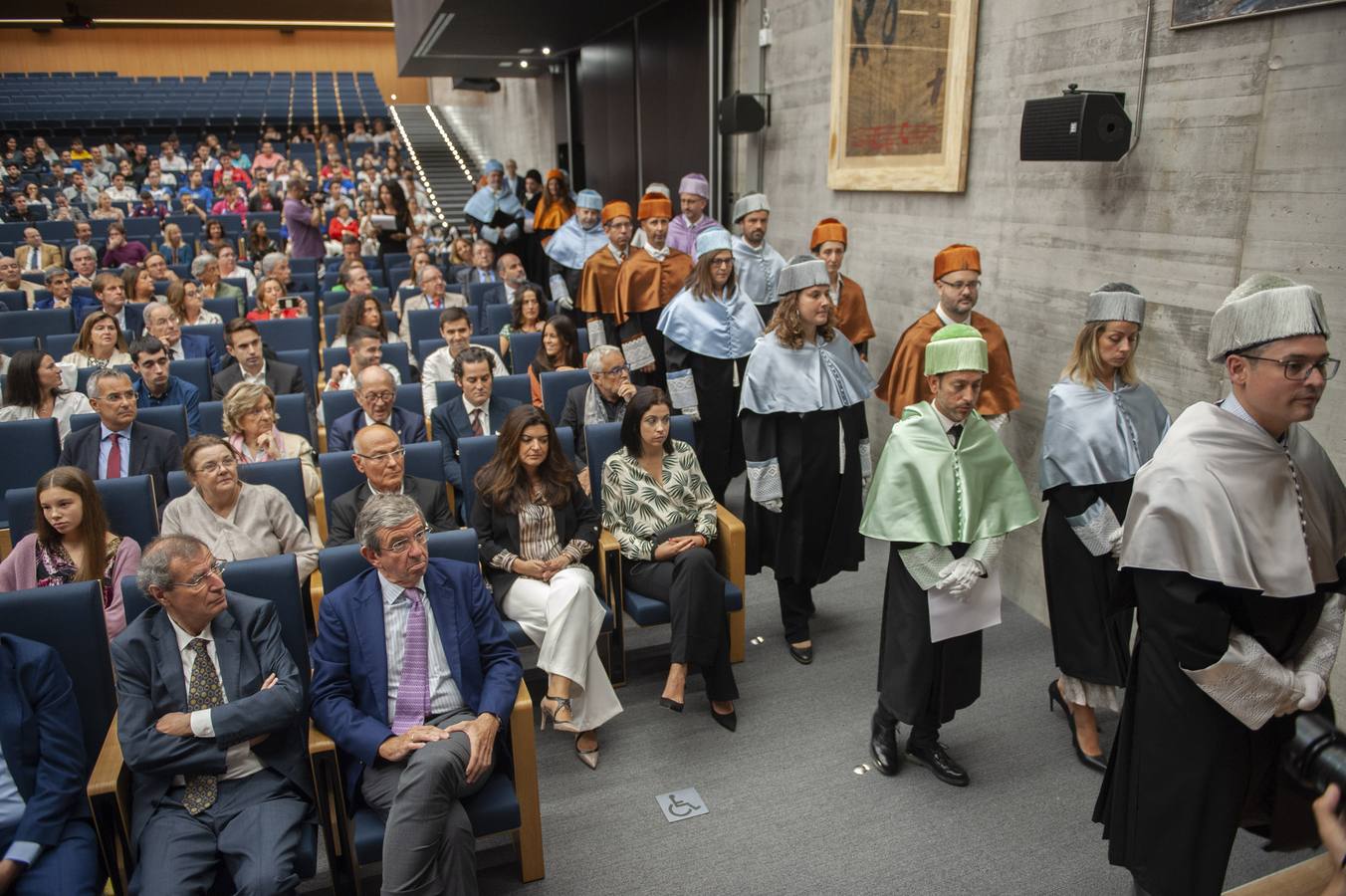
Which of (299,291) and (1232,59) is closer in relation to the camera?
(1232,59)

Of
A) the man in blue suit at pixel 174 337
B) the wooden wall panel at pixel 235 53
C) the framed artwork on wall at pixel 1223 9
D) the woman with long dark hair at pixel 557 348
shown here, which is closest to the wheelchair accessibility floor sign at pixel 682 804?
the woman with long dark hair at pixel 557 348

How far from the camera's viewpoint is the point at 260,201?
1381 cm

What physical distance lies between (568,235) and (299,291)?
3.06 m

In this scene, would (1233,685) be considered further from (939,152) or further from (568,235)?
(568,235)

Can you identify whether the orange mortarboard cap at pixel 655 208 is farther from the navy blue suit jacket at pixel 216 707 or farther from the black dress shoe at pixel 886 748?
the navy blue suit jacket at pixel 216 707

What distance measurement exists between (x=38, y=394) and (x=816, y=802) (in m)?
4.46

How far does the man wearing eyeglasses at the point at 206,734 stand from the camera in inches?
93.7

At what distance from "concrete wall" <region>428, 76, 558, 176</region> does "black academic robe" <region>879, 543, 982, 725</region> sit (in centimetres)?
1291

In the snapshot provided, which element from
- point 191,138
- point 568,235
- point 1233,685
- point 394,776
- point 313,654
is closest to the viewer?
point 1233,685

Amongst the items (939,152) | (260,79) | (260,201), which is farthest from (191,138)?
(939,152)

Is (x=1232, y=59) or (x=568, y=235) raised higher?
(x=1232, y=59)

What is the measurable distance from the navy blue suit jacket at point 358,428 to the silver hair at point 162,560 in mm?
1866

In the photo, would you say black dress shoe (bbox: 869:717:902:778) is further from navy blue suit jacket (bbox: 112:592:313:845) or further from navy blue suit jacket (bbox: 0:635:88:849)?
navy blue suit jacket (bbox: 0:635:88:849)

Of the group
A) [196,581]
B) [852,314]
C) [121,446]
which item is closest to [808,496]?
[852,314]
